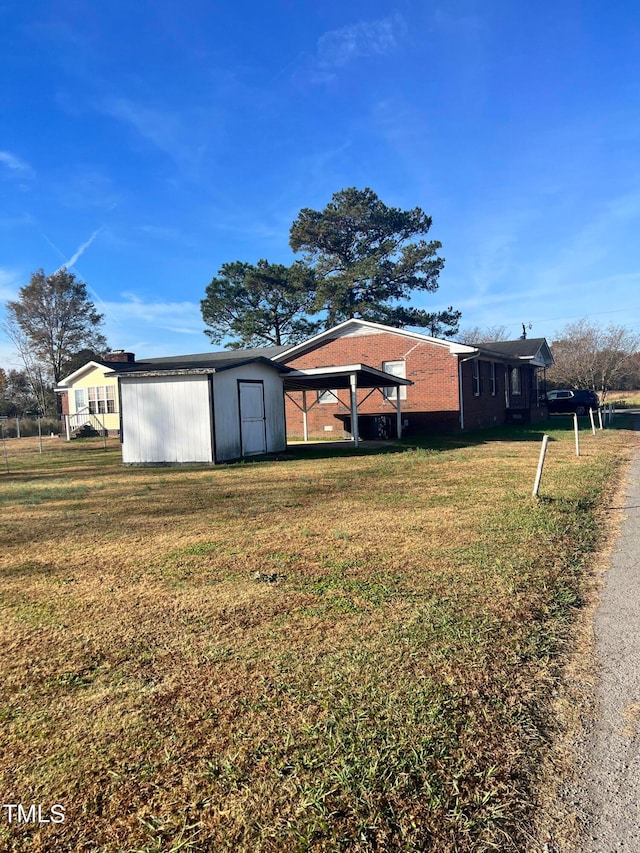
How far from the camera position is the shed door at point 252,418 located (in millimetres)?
15109

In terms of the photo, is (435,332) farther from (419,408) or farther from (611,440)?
(611,440)

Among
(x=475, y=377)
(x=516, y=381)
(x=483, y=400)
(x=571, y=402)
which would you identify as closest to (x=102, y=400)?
(x=475, y=377)

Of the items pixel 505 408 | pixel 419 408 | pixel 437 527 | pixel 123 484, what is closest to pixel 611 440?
pixel 419 408

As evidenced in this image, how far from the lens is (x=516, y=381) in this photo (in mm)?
28422

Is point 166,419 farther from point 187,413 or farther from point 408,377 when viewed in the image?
point 408,377

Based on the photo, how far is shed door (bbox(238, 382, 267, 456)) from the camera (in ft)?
49.6

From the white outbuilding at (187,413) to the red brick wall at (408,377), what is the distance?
7407mm

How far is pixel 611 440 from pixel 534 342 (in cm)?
1320

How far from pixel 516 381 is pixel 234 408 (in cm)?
1870

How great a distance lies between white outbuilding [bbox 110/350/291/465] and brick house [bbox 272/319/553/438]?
6178mm

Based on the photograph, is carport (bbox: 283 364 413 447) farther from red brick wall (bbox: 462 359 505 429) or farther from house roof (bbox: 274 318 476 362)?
red brick wall (bbox: 462 359 505 429)

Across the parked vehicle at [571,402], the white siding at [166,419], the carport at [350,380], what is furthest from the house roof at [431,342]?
the white siding at [166,419]

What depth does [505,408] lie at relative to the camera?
26.2 meters

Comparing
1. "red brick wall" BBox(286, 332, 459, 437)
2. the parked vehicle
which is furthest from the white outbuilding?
the parked vehicle
